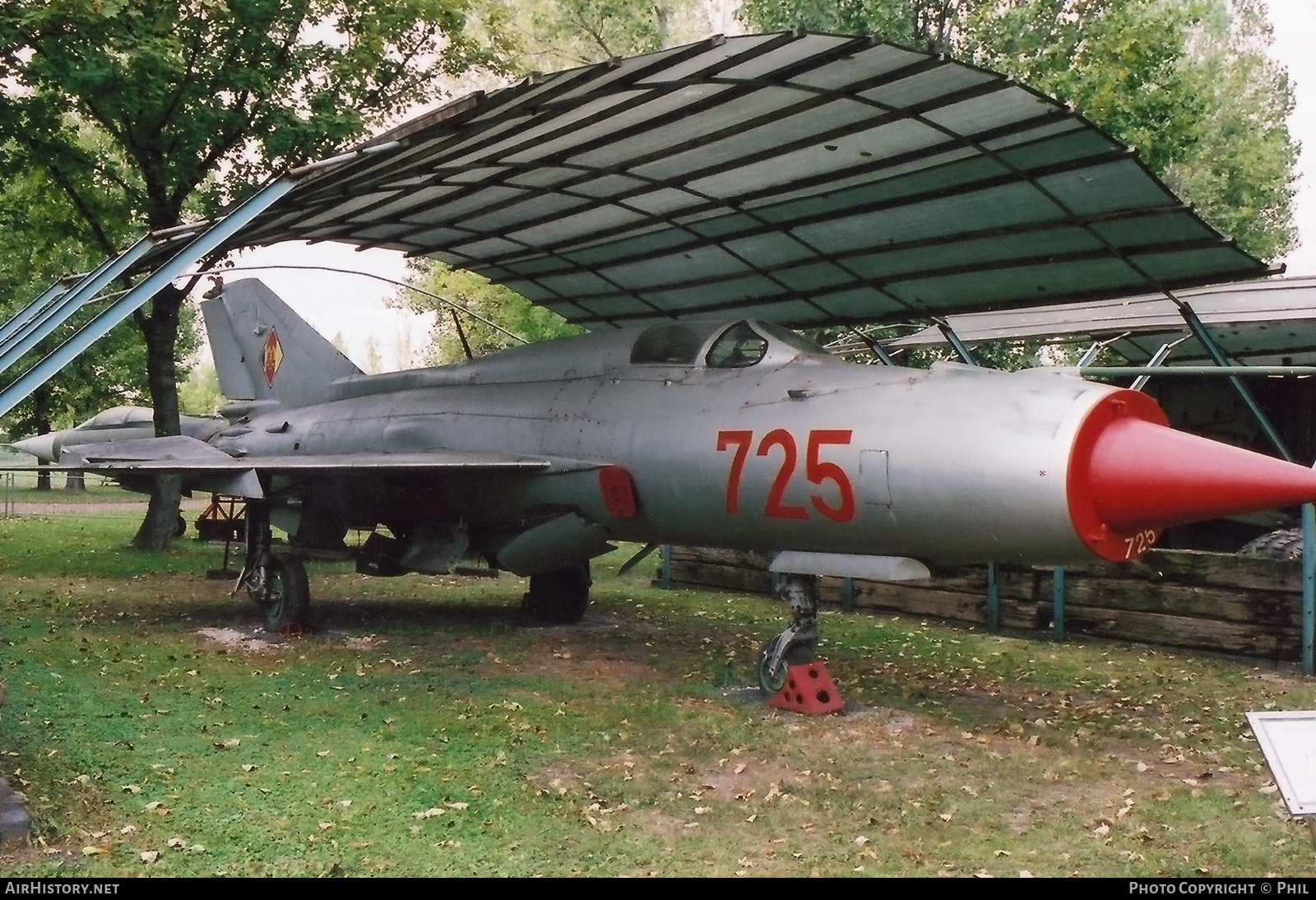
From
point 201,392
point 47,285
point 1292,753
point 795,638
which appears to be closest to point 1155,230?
point 795,638

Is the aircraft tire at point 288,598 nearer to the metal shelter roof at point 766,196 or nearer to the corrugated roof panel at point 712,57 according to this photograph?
the metal shelter roof at point 766,196

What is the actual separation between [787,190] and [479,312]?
23667 mm

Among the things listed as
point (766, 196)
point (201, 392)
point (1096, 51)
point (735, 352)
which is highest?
point (1096, 51)

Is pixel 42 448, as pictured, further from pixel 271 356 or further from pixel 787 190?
pixel 787 190

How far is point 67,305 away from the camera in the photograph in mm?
8289

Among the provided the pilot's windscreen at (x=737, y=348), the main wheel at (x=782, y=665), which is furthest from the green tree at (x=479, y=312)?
the main wheel at (x=782, y=665)

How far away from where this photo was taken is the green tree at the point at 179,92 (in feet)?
45.9

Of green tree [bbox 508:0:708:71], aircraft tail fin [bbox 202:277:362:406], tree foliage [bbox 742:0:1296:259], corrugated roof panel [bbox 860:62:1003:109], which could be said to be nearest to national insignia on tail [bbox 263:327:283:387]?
aircraft tail fin [bbox 202:277:362:406]

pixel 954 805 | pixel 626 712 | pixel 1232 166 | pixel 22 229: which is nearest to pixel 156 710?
pixel 626 712

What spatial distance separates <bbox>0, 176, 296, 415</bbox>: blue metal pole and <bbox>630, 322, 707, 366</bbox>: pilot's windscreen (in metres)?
3.03

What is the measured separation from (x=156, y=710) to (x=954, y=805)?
17.1 feet

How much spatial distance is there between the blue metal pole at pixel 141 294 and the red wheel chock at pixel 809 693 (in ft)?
17.3

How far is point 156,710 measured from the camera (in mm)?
7156
